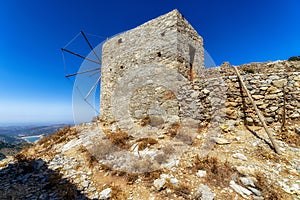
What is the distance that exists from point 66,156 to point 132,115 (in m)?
4.54

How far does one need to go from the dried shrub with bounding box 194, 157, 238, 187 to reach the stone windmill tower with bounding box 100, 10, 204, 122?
5.59m

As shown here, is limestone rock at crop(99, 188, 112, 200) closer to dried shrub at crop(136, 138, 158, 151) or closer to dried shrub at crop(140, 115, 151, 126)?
dried shrub at crop(136, 138, 158, 151)

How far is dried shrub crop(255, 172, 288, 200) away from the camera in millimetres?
2873

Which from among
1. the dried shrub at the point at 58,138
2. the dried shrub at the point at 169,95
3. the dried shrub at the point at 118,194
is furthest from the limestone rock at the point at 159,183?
the dried shrub at the point at 58,138

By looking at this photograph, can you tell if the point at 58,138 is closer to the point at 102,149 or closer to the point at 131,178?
the point at 102,149

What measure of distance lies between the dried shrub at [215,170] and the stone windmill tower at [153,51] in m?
5.59

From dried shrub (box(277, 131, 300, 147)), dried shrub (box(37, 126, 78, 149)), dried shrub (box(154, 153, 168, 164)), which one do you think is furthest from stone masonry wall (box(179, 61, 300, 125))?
dried shrub (box(37, 126, 78, 149))

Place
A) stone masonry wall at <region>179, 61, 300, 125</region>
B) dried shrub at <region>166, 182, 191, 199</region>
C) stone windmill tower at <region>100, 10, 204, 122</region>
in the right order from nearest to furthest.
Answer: dried shrub at <region>166, 182, 191, 199</region> < stone masonry wall at <region>179, 61, 300, 125</region> < stone windmill tower at <region>100, 10, 204, 122</region>

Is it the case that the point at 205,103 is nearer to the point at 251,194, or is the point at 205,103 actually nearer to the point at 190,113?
the point at 190,113

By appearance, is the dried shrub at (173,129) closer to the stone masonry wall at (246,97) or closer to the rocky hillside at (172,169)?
the rocky hillside at (172,169)

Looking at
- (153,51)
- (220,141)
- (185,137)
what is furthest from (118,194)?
(153,51)

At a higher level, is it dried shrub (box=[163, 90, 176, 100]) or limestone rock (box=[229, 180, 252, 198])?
dried shrub (box=[163, 90, 176, 100])

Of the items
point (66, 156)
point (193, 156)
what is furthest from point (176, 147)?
point (66, 156)

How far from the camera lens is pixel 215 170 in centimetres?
373
